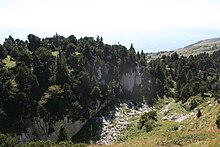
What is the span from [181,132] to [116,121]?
43958mm

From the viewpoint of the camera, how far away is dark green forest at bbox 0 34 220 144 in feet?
238

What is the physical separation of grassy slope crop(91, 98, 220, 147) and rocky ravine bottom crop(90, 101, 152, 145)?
9.34 feet

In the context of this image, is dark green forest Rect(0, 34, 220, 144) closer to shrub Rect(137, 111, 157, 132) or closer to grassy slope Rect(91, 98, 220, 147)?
grassy slope Rect(91, 98, 220, 147)

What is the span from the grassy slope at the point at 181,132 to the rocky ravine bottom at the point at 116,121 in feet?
9.34

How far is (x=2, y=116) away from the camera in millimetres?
67250

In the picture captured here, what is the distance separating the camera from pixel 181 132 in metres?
41.2

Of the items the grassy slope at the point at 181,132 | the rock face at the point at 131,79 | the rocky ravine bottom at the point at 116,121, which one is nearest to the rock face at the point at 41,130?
the rocky ravine bottom at the point at 116,121

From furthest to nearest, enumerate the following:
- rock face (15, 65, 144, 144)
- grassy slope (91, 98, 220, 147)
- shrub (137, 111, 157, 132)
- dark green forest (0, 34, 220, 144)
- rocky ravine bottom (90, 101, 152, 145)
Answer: rocky ravine bottom (90, 101, 152, 145)
shrub (137, 111, 157, 132)
dark green forest (0, 34, 220, 144)
rock face (15, 65, 144, 144)
grassy slope (91, 98, 220, 147)

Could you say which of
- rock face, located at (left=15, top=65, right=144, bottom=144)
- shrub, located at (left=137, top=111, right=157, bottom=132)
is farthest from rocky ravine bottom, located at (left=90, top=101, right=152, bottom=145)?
shrub, located at (left=137, top=111, right=157, bottom=132)

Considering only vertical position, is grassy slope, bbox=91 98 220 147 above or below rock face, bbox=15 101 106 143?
above

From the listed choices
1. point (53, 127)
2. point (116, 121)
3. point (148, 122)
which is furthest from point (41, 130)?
point (148, 122)

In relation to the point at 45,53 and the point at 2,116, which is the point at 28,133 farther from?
the point at 45,53

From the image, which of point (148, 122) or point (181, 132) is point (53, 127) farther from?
point (181, 132)

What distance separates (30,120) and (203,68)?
79195 millimetres
